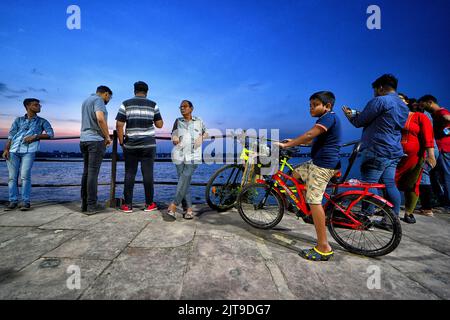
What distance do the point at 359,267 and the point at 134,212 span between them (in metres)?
3.51

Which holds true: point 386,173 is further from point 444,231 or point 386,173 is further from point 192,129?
point 192,129

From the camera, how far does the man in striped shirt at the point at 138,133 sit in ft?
11.3

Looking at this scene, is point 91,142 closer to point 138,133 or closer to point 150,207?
point 138,133

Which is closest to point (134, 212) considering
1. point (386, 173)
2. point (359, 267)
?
point (359, 267)

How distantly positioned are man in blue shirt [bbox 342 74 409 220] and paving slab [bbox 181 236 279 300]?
2.27 metres

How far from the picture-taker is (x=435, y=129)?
407 centimetres

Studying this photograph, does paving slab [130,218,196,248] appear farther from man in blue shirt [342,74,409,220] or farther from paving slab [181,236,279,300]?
man in blue shirt [342,74,409,220]

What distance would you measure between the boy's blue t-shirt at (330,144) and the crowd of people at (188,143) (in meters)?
0.43

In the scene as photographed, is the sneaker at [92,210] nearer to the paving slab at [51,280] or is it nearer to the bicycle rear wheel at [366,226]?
the paving slab at [51,280]

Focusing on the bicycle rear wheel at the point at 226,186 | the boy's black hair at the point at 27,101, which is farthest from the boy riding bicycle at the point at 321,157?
the boy's black hair at the point at 27,101

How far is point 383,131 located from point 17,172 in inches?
255

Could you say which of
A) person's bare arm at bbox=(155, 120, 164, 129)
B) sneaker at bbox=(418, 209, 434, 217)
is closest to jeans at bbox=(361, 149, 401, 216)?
sneaker at bbox=(418, 209, 434, 217)

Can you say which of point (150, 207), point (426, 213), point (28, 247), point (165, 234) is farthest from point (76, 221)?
point (426, 213)

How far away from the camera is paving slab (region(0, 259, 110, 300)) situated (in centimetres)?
147
